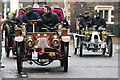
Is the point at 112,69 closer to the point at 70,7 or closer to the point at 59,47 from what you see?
the point at 59,47

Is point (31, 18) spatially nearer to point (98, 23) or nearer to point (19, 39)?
point (19, 39)

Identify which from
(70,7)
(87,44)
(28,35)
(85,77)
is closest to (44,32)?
(28,35)

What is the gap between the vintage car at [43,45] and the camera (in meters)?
11.1

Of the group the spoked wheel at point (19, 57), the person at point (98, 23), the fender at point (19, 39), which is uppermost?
the person at point (98, 23)

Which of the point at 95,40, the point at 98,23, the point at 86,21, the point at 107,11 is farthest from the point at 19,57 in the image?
the point at 107,11

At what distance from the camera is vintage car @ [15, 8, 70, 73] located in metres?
11.1

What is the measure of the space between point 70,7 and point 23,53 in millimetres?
28684

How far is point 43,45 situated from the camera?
11273mm

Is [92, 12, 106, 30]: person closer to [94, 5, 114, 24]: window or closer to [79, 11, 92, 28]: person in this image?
[79, 11, 92, 28]: person

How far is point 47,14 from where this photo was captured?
485 inches

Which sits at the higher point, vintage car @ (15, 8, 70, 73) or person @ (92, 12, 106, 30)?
person @ (92, 12, 106, 30)

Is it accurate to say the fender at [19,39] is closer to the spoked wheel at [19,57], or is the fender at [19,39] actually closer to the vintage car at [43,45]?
the vintage car at [43,45]

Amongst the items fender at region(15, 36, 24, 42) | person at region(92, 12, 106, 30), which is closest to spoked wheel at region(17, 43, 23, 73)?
fender at region(15, 36, 24, 42)

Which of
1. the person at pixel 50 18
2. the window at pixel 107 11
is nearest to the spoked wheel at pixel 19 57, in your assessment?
the person at pixel 50 18
